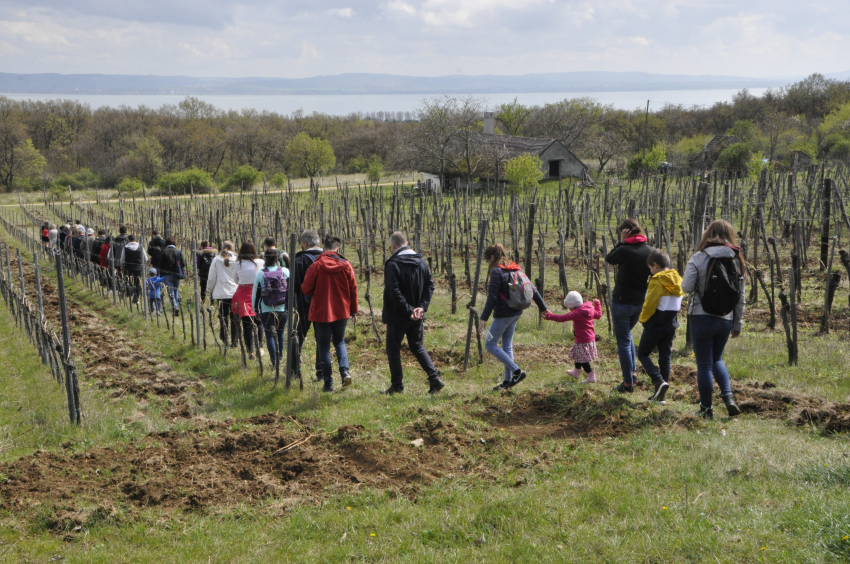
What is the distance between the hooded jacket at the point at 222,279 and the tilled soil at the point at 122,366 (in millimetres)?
1061

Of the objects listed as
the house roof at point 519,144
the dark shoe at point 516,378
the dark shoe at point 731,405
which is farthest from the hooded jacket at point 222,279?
the house roof at point 519,144

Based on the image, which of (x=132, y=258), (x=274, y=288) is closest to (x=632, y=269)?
(x=274, y=288)

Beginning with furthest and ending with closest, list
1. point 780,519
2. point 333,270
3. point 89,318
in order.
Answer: point 89,318
point 333,270
point 780,519

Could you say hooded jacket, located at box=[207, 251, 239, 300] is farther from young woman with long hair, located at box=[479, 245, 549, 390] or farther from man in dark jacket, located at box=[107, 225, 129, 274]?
man in dark jacket, located at box=[107, 225, 129, 274]

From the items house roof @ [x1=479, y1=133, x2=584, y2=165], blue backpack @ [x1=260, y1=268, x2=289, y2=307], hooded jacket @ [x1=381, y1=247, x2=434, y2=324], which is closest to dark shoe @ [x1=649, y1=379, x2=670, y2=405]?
hooded jacket @ [x1=381, y1=247, x2=434, y2=324]

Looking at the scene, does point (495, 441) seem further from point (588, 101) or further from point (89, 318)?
point (588, 101)

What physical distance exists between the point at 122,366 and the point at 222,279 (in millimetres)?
1551

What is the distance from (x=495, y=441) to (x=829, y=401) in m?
2.86

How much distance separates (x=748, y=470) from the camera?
152 inches

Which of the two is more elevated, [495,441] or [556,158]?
[556,158]

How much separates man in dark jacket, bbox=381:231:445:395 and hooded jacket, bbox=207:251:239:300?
2.88 m

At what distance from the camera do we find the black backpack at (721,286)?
4551 millimetres

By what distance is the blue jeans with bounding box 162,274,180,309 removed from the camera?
9891 mm

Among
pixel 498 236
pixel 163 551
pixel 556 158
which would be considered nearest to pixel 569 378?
pixel 163 551
